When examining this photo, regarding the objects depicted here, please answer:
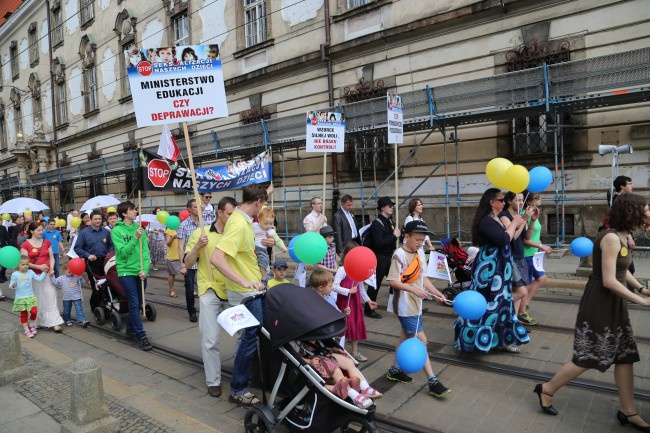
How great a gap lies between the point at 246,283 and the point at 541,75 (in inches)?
326

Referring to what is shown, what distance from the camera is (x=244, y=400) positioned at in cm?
410

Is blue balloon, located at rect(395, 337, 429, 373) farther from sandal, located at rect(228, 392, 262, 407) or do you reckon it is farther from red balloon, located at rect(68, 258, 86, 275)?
red balloon, located at rect(68, 258, 86, 275)

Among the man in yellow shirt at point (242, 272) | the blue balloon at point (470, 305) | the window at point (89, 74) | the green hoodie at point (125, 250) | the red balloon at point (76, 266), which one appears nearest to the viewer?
the blue balloon at point (470, 305)

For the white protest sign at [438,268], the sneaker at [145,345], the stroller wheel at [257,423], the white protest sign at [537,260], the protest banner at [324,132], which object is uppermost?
the protest banner at [324,132]

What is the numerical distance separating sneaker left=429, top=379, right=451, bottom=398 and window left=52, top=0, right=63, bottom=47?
35280 millimetres

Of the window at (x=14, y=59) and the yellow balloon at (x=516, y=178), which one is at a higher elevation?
the window at (x=14, y=59)

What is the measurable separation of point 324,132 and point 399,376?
16.0 feet

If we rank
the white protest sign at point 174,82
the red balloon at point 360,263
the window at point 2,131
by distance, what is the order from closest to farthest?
the red balloon at point 360,263 → the white protest sign at point 174,82 → the window at point 2,131

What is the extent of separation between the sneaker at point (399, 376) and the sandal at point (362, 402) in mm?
1441

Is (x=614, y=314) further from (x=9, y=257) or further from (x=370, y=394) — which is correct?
(x=9, y=257)

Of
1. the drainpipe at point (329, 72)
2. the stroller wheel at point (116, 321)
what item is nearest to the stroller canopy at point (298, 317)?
the stroller wheel at point (116, 321)

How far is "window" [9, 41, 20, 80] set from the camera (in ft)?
118

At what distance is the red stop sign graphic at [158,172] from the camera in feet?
23.7

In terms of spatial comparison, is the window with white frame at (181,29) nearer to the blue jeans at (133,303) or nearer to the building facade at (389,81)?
the building facade at (389,81)
